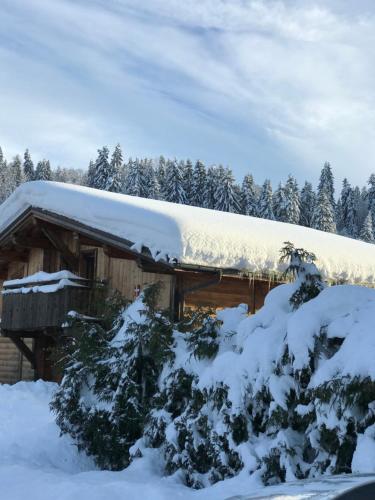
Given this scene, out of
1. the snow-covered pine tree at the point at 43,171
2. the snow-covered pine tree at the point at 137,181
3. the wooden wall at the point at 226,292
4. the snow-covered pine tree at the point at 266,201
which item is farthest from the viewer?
the snow-covered pine tree at the point at 43,171

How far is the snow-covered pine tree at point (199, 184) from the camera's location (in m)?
85.2

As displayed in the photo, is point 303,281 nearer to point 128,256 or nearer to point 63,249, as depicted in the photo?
point 128,256

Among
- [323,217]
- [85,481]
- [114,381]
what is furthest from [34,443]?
[323,217]

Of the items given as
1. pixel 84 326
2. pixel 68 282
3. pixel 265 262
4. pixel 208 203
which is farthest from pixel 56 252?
pixel 208 203

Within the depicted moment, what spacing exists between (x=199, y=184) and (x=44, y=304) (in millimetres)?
70268

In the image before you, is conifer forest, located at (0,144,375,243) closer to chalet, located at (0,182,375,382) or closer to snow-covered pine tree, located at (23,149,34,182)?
snow-covered pine tree, located at (23,149,34,182)

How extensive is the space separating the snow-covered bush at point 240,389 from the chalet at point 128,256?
418 cm

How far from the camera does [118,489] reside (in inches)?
237

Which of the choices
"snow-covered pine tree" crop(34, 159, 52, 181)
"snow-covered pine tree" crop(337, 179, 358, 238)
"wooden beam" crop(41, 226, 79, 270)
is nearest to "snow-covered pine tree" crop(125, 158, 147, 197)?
"snow-covered pine tree" crop(34, 159, 52, 181)

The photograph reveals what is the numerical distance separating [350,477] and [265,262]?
12.4 meters

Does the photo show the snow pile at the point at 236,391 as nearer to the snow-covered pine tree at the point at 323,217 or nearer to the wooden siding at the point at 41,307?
the wooden siding at the point at 41,307

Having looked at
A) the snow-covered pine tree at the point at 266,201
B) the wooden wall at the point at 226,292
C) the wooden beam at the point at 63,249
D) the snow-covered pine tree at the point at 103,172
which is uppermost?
the snow-covered pine tree at the point at 103,172

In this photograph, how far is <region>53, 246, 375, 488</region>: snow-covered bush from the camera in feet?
18.1

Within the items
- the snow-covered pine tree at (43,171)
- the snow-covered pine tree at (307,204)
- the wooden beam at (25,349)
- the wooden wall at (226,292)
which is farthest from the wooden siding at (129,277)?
the snow-covered pine tree at (43,171)
